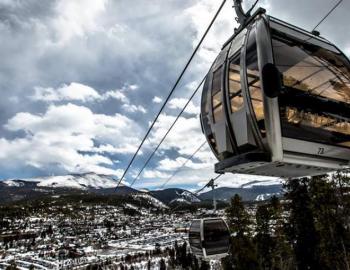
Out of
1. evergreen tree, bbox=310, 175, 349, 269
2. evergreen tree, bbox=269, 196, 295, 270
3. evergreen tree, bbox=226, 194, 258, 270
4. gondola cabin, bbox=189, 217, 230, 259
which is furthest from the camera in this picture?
evergreen tree, bbox=269, 196, 295, 270

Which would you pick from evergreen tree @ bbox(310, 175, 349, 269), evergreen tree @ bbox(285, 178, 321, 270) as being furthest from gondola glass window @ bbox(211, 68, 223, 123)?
evergreen tree @ bbox(285, 178, 321, 270)

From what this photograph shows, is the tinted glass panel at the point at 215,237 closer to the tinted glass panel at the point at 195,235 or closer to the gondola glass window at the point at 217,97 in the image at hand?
the tinted glass panel at the point at 195,235

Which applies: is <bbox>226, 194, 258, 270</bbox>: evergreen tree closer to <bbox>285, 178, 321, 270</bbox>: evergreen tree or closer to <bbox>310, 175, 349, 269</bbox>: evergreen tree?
<bbox>285, 178, 321, 270</bbox>: evergreen tree

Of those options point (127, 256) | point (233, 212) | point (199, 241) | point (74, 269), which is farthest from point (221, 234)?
point (127, 256)

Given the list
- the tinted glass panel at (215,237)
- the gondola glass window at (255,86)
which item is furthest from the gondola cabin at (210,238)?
the gondola glass window at (255,86)

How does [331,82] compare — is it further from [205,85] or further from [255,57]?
[205,85]

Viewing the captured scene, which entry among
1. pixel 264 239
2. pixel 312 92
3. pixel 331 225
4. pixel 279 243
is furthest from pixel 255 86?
pixel 264 239
